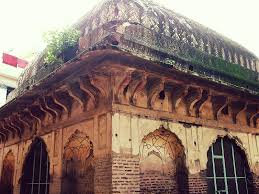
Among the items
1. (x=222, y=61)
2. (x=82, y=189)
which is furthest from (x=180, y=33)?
(x=82, y=189)

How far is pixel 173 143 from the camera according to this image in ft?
23.0

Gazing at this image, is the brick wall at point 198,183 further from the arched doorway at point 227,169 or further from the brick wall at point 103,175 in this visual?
the brick wall at point 103,175

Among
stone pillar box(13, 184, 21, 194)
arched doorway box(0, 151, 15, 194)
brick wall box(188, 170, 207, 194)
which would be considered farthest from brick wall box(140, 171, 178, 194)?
arched doorway box(0, 151, 15, 194)

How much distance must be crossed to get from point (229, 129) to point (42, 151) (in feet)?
16.6

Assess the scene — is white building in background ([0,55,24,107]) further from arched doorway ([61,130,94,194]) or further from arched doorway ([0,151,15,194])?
arched doorway ([61,130,94,194])

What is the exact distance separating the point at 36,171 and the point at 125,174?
3981 millimetres

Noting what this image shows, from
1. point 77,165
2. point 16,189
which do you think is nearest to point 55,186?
point 77,165

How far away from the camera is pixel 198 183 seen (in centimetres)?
691

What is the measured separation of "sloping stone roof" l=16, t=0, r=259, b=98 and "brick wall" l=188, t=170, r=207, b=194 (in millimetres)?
2321

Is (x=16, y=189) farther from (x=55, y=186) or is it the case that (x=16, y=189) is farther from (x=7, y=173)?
(x=55, y=186)

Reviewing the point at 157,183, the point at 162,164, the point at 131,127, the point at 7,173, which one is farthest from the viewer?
the point at 7,173

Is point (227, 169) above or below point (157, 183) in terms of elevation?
above

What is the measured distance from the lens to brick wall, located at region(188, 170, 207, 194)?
→ 6730mm

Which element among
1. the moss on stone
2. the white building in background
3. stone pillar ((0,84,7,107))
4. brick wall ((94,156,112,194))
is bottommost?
brick wall ((94,156,112,194))
